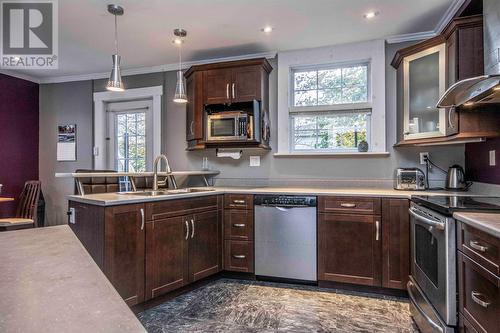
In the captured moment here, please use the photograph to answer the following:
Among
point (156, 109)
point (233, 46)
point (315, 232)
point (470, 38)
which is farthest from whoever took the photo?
point (156, 109)

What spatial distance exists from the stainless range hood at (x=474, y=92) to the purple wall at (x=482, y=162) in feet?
1.58

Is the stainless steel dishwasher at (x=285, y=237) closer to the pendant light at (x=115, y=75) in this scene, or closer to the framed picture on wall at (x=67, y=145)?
the pendant light at (x=115, y=75)

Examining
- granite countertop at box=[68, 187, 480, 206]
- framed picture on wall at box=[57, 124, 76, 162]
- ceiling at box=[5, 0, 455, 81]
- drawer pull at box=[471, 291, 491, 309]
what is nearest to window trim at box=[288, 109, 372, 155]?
granite countertop at box=[68, 187, 480, 206]

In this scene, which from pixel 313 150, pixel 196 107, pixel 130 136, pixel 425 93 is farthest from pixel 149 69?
pixel 425 93

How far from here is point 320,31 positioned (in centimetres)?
312

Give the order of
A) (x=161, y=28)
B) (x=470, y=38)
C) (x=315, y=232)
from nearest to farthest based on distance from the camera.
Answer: (x=470, y=38) → (x=315, y=232) → (x=161, y=28)

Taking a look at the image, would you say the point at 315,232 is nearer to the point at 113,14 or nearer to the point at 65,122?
the point at 113,14

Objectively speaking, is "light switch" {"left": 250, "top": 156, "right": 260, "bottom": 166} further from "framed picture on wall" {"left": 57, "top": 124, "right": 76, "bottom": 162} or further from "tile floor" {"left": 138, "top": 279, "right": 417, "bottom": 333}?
"framed picture on wall" {"left": 57, "top": 124, "right": 76, "bottom": 162}

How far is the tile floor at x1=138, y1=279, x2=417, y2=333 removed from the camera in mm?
2172

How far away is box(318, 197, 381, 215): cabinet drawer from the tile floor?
0.73 meters

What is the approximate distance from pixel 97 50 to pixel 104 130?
3.99 feet

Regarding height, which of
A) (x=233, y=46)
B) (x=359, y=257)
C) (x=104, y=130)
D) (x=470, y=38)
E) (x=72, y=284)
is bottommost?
(x=359, y=257)

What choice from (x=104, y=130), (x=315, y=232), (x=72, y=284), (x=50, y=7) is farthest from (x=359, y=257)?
(x=104, y=130)

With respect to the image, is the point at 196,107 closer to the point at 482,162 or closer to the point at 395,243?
the point at 395,243
